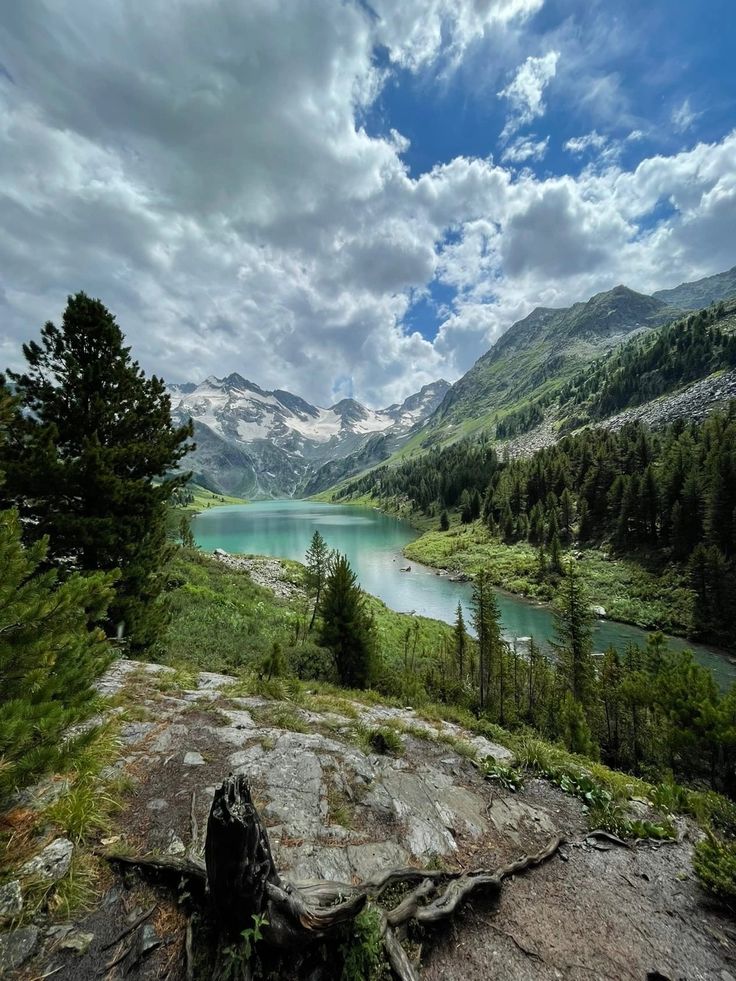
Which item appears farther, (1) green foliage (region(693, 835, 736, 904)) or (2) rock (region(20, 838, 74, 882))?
(1) green foliage (region(693, 835, 736, 904))

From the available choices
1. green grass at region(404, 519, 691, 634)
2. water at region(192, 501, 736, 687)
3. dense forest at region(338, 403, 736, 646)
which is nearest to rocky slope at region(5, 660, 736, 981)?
water at region(192, 501, 736, 687)

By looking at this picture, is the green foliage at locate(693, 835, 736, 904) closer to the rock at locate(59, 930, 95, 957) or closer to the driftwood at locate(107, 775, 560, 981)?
the driftwood at locate(107, 775, 560, 981)

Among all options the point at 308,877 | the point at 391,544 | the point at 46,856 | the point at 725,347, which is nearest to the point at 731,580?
the point at 308,877

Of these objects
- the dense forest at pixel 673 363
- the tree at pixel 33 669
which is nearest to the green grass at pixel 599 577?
the tree at pixel 33 669

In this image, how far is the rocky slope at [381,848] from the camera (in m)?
3.85

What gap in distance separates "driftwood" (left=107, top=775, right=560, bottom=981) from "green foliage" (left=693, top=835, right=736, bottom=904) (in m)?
4.82

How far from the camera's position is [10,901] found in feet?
11.9

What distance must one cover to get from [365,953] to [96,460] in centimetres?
1145

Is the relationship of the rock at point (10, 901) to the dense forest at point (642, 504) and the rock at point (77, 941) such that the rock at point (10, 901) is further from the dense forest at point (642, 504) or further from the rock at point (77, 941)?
the dense forest at point (642, 504)

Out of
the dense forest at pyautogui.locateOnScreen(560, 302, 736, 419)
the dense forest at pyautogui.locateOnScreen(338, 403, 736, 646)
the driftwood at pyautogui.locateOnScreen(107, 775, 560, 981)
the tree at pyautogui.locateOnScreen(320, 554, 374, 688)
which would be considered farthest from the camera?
the dense forest at pyautogui.locateOnScreen(560, 302, 736, 419)

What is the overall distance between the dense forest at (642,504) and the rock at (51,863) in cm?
4716

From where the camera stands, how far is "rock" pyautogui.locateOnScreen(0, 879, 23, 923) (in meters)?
3.56

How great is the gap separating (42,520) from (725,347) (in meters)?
175

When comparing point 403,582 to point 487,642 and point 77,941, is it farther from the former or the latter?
point 77,941
